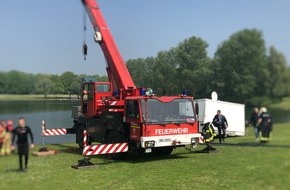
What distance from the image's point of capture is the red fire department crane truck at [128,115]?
14.6 m

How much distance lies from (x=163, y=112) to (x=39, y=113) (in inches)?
487

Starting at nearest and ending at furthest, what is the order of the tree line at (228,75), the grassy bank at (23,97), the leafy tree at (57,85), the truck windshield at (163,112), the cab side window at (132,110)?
the grassy bank at (23,97), the tree line at (228,75), the leafy tree at (57,85), the truck windshield at (163,112), the cab side window at (132,110)

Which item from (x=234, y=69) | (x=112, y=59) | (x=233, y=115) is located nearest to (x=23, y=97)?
Result: (x=234, y=69)

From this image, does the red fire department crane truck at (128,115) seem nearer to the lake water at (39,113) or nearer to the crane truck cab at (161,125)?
the crane truck cab at (161,125)

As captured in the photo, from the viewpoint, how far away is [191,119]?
1520cm

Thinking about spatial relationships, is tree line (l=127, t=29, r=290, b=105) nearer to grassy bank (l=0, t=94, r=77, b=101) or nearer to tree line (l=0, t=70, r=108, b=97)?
tree line (l=0, t=70, r=108, b=97)

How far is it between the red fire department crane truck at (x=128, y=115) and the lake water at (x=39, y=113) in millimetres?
10197

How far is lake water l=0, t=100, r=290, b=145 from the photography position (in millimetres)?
2223

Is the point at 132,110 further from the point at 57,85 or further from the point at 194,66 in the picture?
the point at 57,85

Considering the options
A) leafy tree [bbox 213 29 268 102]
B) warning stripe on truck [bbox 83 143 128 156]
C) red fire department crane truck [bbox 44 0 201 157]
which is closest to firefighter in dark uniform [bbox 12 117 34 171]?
leafy tree [bbox 213 29 268 102]

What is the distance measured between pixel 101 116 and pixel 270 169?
14.2 metres

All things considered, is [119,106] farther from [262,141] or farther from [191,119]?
[262,141]

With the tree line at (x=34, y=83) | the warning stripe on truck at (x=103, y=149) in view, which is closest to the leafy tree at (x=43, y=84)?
the tree line at (x=34, y=83)

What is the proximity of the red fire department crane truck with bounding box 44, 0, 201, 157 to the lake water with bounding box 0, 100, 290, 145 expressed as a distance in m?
10.2
